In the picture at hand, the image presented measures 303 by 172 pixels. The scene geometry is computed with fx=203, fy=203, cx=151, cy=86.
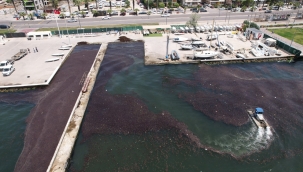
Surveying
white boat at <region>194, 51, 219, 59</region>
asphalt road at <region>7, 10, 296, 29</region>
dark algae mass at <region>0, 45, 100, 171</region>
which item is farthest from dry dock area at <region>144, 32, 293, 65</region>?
asphalt road at <region>7, 10, 296, 29</region>

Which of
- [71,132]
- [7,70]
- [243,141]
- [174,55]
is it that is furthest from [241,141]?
[7,70]

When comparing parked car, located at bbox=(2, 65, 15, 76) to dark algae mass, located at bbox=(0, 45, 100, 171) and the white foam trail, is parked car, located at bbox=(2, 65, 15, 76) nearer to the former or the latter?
dark algae mass, located at bbox=(0, 45, 100, 171)

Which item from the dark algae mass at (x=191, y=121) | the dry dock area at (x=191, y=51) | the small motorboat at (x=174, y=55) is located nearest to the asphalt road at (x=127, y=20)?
the dry dock area at (x=191, y=51)

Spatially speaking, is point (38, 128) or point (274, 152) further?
point (38, 128)

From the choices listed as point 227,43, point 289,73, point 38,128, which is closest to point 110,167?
point 38,128

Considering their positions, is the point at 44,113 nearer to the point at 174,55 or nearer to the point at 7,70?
the point at 7,70

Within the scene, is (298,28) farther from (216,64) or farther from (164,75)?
(164,75)

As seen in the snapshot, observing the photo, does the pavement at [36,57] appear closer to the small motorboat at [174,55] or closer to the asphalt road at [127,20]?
the asphalt road at [127,20]
